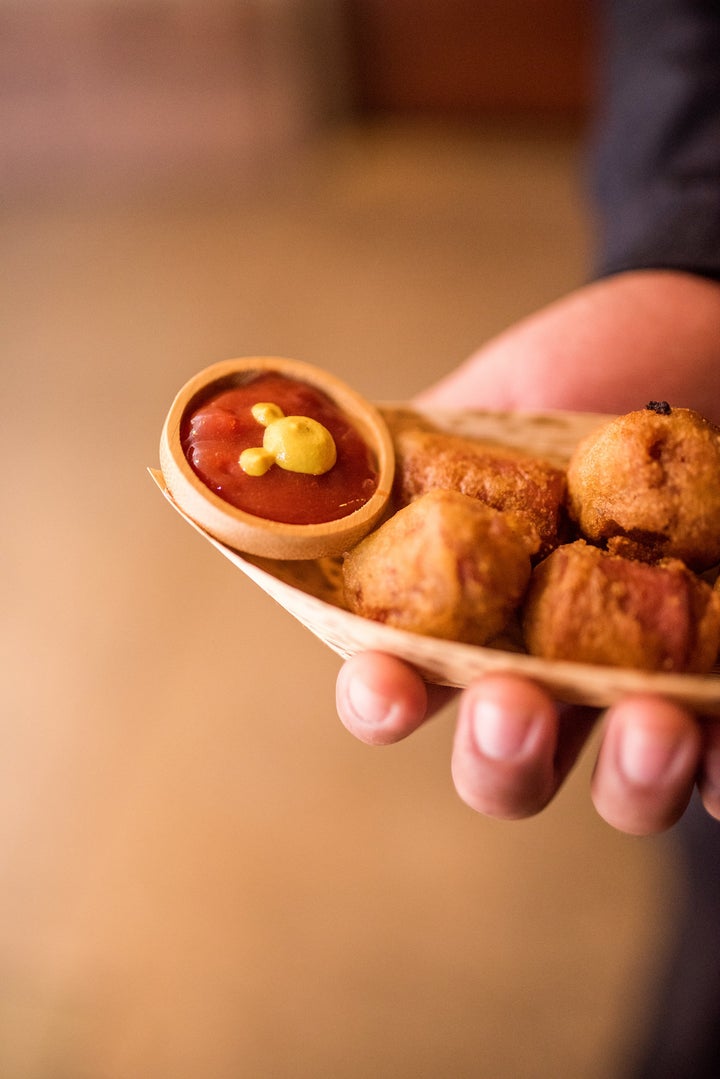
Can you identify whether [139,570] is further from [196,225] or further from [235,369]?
[196,225]

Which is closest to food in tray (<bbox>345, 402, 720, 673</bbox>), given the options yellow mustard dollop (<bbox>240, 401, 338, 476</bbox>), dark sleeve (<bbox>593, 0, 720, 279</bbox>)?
yellow mustard dollop (<bbox>240, 401, 338, 476</bbox>)

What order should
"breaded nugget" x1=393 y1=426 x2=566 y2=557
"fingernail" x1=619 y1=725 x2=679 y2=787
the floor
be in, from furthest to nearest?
the floor → "breaded nugget" x1=393 y1=426 x2=566 y2=557 → "fingernail" x1=619 y1=725 x2=679 y2=787

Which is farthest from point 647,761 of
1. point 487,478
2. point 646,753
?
point 487,478

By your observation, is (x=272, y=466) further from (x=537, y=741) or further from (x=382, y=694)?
(x=537, y=741)

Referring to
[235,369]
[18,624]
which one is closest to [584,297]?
[235,369]

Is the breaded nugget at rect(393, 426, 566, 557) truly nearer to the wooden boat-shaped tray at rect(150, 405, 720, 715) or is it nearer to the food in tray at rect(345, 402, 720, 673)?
the food in tray at rect(345, 402, 720, 673)
